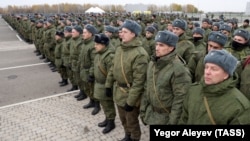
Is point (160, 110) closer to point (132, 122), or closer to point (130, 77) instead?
point (130, 77)

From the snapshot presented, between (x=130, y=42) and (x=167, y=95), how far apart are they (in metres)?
1.25

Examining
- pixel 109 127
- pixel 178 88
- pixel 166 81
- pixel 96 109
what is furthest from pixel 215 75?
pixel 96 109

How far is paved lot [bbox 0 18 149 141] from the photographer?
532 cm

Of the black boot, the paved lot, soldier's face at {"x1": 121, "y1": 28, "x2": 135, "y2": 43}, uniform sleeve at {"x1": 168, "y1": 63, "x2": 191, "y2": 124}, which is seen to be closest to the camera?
uniform sleeve at {"x1": 168, "y1": 63, "x2": 191, "y2": 124}

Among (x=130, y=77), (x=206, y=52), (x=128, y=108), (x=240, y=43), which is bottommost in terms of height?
(x=128, y=108)

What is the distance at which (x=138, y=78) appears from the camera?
4.07 metres

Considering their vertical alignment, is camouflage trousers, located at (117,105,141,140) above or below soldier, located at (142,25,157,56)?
below

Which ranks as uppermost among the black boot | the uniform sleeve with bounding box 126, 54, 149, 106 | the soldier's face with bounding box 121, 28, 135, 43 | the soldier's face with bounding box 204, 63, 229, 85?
the soldier's face with bounding box 121, 28, 135, 43

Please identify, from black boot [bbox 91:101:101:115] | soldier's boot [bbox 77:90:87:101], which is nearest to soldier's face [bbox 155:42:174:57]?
black boot [bbox 91:101:101:115]

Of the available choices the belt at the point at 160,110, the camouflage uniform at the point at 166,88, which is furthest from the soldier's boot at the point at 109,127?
the belt at the point at 160,110

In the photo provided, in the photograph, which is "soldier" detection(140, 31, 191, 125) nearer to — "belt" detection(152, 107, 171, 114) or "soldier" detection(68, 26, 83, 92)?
"belt" detection(152, 107, 171, 114)

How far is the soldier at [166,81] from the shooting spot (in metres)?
3.22

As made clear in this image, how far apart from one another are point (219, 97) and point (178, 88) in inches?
30.3

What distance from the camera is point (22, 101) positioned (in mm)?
7477
